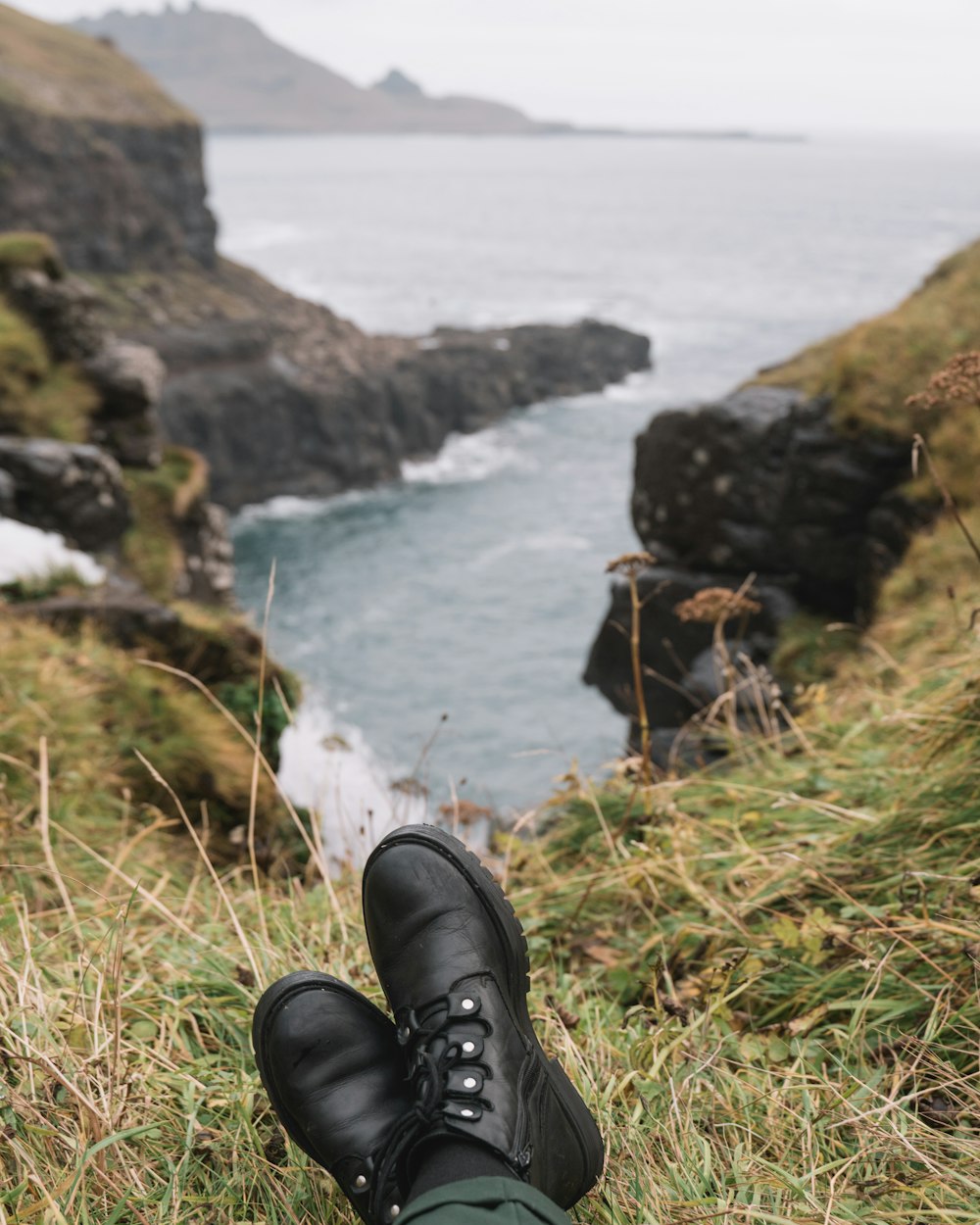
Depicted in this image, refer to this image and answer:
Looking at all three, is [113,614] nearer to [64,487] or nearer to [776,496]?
[64,487]

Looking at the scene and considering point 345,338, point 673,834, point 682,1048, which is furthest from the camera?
point 345,338

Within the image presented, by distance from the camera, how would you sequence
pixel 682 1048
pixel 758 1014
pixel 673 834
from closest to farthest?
pixel 682 1048 → pixel 758 1014 → pixel 673 834

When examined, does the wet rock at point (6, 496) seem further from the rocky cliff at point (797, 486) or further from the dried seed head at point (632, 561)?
the dried seed head at point (632, 561)

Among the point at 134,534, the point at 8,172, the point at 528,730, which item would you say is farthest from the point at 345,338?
the point at 134,534

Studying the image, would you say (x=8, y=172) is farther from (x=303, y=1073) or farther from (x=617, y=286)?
(x=303, y=1073)

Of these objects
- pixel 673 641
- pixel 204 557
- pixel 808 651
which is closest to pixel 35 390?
pixel 204 557

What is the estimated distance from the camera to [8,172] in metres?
56.4

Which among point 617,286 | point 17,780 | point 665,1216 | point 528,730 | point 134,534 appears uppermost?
point 617,286

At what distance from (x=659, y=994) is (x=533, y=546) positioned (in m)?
32.9

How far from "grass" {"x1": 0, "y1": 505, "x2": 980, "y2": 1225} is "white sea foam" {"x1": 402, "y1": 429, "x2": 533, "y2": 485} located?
135ft

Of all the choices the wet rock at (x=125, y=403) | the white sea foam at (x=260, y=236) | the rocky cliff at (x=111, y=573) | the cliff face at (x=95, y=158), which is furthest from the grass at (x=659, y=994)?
the white sea foam at (x=260, y=236)

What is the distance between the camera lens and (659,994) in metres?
2.35

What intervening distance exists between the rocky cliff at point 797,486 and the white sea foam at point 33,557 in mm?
4141

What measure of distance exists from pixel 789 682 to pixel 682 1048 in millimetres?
7325
